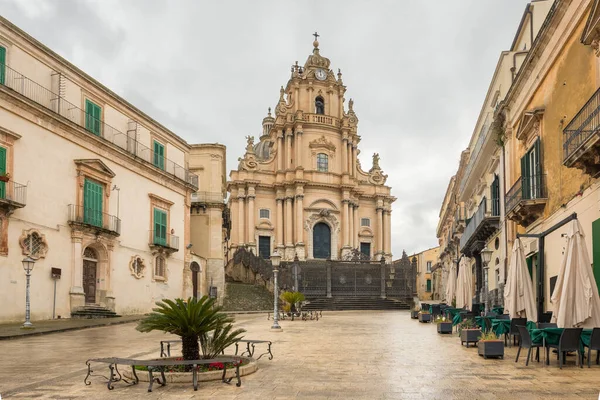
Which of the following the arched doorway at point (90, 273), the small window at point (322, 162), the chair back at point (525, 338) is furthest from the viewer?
the small window at point (322, 162)

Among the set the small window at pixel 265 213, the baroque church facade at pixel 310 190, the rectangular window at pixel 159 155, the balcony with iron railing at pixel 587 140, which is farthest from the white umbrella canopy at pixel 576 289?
the small window at pixel 265 213

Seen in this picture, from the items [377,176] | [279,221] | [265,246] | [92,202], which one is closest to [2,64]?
[92,202]

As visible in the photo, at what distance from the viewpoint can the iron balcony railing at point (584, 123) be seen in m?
12.2

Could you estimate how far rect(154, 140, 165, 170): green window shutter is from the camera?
33406 millimetres

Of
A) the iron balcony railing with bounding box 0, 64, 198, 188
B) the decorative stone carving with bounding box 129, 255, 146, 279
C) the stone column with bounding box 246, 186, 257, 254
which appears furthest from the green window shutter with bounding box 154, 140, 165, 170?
the stone column with bounding box 246, 186, 257, 254

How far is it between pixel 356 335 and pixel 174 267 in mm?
18715

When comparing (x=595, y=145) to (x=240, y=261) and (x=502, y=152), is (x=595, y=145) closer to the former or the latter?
(x=502, y=152)

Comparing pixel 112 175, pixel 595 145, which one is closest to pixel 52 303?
pixel 112 175

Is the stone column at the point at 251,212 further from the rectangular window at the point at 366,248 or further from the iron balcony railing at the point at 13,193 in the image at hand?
the iron balcony railing at the point at 13,193

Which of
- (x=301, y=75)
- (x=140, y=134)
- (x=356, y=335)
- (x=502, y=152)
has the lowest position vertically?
(x=356, y=335)

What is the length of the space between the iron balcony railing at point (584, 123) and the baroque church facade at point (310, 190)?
41846mm

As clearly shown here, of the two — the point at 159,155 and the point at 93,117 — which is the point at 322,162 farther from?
the point at 93,117

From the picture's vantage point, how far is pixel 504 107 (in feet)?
74.7

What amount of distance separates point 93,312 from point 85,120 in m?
8.04
